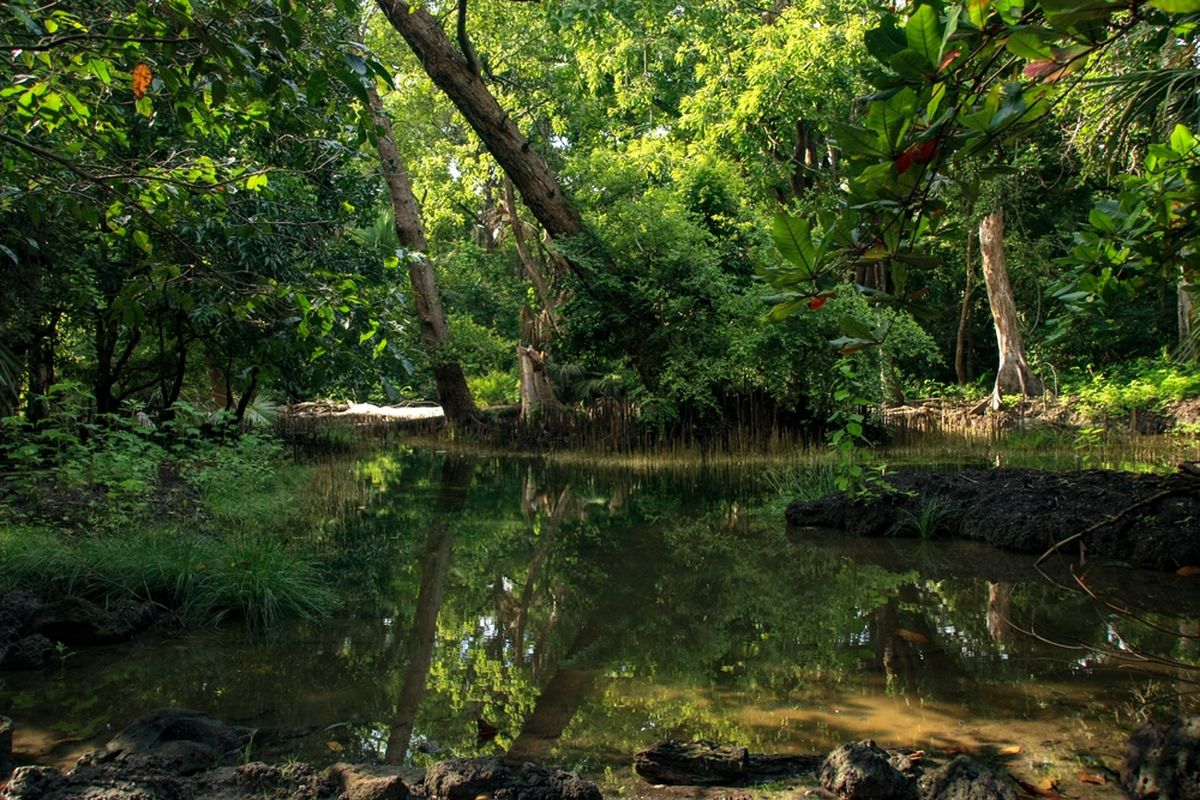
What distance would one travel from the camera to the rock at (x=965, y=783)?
255 cm

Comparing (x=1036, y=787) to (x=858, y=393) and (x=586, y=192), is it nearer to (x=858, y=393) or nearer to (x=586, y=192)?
(x=858, y=393)

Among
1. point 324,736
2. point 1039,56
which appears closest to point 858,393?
point 324,736

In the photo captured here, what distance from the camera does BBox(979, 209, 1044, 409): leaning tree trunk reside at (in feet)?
56.1

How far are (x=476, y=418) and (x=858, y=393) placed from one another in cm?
801

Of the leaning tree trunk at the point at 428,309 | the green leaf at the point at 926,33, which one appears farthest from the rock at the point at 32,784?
the leaning tree trunk at the point at 428,309

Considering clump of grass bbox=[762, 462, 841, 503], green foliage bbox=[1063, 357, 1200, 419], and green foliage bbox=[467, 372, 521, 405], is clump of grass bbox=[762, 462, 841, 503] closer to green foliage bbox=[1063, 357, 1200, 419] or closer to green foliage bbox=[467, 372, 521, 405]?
green foliage bbox=[1063, 357, 1200, 419]

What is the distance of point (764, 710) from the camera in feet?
11.8

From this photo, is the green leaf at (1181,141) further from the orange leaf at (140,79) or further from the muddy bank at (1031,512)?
the orange leaf at (140,79)

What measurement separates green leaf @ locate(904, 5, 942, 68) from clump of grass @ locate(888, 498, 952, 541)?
18.0ft

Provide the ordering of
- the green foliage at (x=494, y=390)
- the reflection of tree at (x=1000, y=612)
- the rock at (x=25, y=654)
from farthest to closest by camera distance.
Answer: the green foliage at (x=494, y=390) → the reflection of tree at (x=1000, y=612) → the rock at (x=25, y=654)

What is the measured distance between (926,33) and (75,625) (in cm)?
450

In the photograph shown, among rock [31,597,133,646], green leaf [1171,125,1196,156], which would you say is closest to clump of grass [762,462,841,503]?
green leaf [1171,125,1196,156]

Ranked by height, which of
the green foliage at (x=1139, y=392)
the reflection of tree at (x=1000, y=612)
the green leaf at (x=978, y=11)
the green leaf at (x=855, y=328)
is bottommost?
the reflection of tree at (x=1000, y=612)

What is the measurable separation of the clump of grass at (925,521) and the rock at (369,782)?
487 cm
